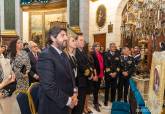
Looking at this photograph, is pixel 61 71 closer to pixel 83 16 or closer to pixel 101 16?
pixel 83 16

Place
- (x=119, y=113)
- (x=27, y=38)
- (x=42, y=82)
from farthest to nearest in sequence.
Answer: (x=27, y=38) < (x=119, y=113) < (x=42, y=82)

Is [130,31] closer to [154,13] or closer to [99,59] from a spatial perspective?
[99,59]

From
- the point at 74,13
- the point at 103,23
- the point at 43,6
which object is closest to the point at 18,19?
the point at 74,13

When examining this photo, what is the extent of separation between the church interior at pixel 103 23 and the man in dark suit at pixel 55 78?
2.58 ft

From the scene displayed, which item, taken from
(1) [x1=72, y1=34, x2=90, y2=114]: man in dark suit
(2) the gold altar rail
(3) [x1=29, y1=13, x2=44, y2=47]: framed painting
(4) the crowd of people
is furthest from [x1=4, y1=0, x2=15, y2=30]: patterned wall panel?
(1) [x1=72, y1=34, x2=90, y2=114]: man in dark suit

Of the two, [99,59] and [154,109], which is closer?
[154,109]

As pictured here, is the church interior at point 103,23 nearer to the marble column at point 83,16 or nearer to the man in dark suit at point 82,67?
the marble column at point 83,16

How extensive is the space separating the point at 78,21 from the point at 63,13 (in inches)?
161

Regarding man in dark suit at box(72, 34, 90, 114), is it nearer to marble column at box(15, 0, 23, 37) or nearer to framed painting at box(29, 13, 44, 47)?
marble column at box(15, 0, 23, 37)

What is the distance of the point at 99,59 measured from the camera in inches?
313

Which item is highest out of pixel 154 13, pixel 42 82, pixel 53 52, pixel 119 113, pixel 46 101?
pixel 154 13

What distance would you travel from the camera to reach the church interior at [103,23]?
252 inches

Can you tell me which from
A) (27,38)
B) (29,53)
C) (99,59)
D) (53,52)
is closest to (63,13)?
(27,38)

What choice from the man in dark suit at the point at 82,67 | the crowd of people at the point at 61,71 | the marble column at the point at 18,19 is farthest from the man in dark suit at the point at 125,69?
the marble column at the point at 18,19
